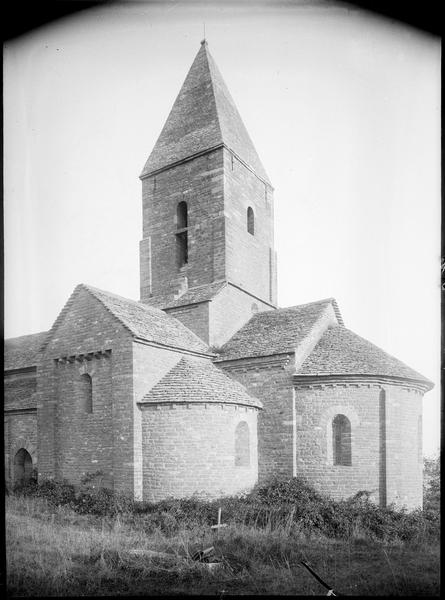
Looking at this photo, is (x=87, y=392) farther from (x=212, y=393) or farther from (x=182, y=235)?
(x=182, y=235)

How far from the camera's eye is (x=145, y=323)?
17266 mm

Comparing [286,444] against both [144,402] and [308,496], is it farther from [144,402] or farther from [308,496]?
[144,402]

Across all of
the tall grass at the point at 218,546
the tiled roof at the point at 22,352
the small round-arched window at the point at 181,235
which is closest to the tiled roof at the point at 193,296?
the small round-arched window at the point at 181,235

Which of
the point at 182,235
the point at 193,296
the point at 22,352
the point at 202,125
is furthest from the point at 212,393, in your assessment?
the point at 202,125

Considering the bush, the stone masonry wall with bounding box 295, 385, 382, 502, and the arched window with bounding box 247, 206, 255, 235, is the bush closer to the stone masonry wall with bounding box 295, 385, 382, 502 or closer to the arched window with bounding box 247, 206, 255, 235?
the stone masonry wall with bounding box 295, 385, 382, 502

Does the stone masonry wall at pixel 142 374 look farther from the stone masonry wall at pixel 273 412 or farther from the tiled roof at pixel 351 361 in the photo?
the tiled roof at pixel 351 361

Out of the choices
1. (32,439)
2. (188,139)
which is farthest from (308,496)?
(188,139)

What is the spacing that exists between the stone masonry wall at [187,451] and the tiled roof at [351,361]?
3427 mm

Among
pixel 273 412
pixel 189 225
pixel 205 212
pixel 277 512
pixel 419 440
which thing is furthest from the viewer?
pixel 189 225

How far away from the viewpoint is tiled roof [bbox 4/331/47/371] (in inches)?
862

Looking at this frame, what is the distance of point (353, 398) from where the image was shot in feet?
51.9

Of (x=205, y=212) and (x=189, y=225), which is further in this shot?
(x=189, y=225)

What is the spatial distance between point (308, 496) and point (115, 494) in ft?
19.2

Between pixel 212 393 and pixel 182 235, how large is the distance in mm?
8728
